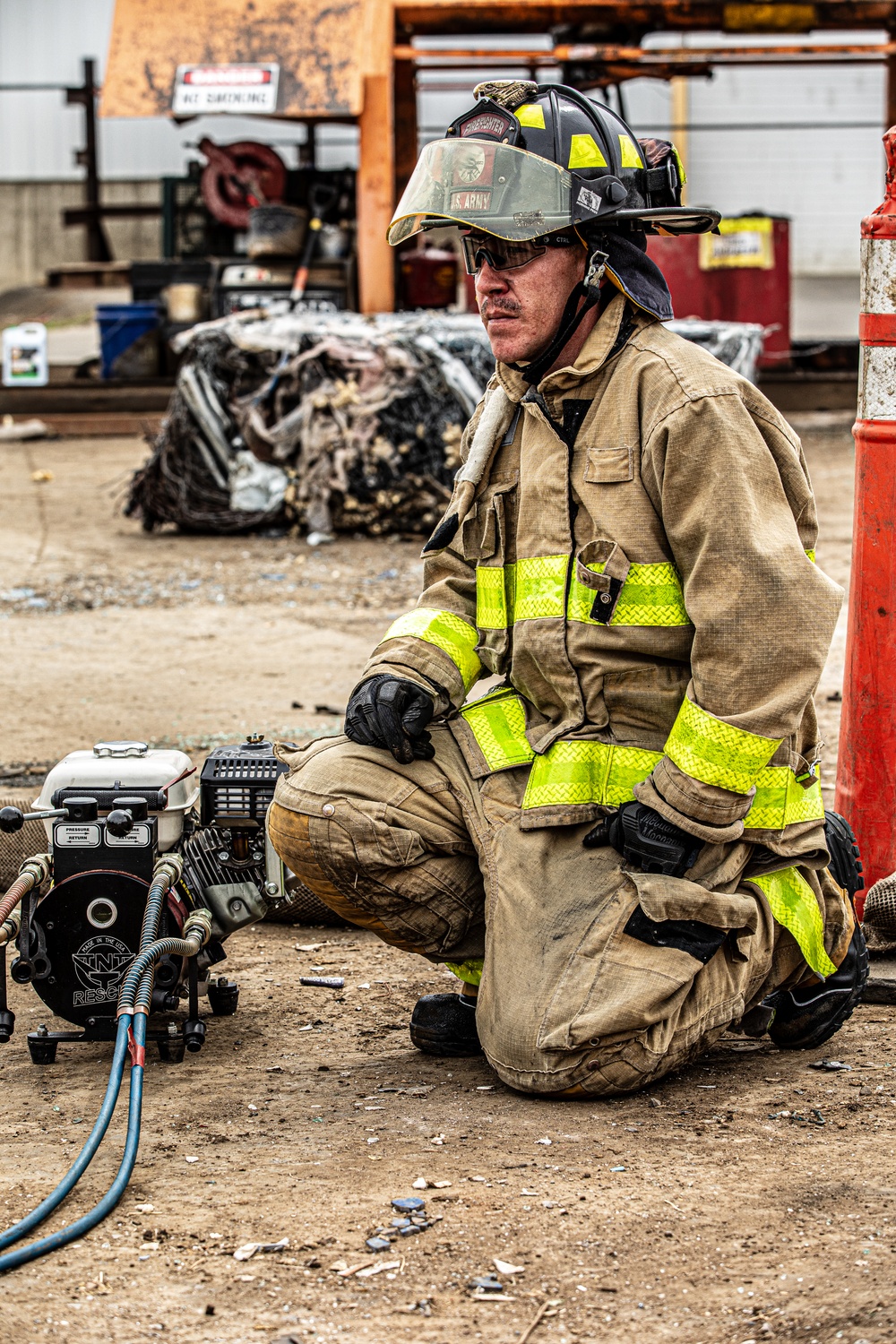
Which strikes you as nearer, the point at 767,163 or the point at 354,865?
the point at 354,865

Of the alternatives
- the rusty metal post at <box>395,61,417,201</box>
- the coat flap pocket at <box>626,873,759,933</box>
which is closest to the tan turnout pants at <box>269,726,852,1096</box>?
the coat flap pocket at <box>626,873,759,933</box>

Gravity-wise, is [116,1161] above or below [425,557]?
below

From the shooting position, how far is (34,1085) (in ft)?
9.37

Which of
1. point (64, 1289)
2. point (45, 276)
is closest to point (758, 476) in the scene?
point (64, 1289)

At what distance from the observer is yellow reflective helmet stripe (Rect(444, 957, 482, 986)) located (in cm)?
304

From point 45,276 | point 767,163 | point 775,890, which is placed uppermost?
point 767,163

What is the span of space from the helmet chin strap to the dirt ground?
4.19 feet

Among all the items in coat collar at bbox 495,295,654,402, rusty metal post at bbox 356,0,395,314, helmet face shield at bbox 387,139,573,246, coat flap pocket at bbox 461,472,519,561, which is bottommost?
coat flap pocket at bbox 461,472,519,561

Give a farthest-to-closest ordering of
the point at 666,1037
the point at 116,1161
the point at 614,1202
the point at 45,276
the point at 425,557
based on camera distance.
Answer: the point at 45,276 < the point at 425,557 < the point at 666,1037 < the point at 116,1161 < the point at 614,1202

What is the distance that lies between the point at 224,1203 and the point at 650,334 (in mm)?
1606

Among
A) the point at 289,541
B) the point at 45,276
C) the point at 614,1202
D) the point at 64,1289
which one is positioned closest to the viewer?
the point at 64,1289

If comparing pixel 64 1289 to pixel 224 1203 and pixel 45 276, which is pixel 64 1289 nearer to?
pixel 224 1203

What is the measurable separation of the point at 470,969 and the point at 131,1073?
2.38ft

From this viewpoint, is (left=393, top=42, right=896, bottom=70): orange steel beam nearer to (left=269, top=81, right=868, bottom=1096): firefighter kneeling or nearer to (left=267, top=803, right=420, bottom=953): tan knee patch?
(left=269, top=81, right=868, bottom=1096): firefighter kneeling
